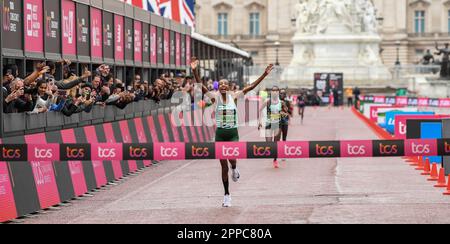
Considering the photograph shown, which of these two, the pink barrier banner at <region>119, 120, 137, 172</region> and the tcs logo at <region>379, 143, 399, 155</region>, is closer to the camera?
the tcs logo at <region>379, 143, 399, 155</region>

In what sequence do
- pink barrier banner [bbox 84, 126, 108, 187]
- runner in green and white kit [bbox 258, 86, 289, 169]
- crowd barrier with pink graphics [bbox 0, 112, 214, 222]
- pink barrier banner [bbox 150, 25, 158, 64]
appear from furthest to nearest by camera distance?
pink barrier banner [bbox 150, 25, 158, 64] → runner in green and white kit [bbox 258, 86, 289, 169] → pink barrier banner [bbox 84, 126, 108, 187] → crowd barrier with pink graphics [bbox 0, 112, 214, 222]

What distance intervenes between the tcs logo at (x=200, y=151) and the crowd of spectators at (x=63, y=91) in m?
2.67

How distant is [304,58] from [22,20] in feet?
255

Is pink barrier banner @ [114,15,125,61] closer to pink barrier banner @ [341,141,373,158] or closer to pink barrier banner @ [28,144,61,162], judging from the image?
pink barrier banner @ [28,144,61,162]

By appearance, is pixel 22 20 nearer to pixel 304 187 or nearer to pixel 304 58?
pixel 304 187

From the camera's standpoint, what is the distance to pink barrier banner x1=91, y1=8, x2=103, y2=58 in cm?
2972

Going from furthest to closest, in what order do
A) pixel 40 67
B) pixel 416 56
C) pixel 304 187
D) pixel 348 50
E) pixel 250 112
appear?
pixel 416 56
pixel 348 50
pixel 250 112
pixel 304 187
pixel 40 67

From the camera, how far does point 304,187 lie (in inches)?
988

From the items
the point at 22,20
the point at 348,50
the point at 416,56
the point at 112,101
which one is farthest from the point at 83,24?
the point at 416,56

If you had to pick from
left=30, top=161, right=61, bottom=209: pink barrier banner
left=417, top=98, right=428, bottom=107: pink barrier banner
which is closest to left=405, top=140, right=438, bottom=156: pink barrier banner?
left=30, top=161, right=61, bottom=209: pink barrier banner

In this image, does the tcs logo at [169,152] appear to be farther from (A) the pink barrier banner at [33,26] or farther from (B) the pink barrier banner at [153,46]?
(B) the pink barrier banner at [153,46]

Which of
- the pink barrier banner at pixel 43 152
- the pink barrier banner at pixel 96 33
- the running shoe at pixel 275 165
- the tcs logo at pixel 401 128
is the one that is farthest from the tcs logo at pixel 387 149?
the tcs logo at pixel 401 128

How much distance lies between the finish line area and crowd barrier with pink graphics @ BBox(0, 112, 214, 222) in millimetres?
322

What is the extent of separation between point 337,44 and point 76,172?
247 feet
